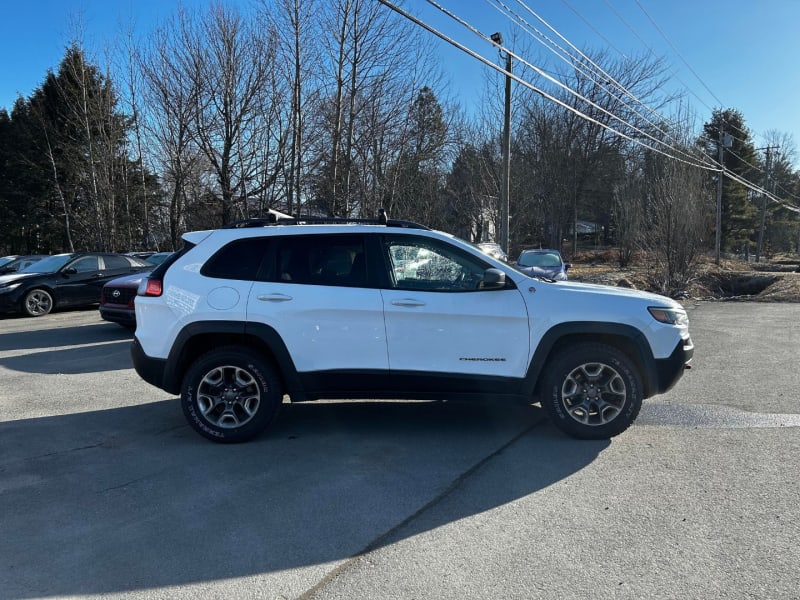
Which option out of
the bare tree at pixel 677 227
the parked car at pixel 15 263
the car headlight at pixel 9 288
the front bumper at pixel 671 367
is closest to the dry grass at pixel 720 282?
the bare tree at pixel 677 227

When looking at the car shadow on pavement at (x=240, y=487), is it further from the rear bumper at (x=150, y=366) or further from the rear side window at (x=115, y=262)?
the rear side window at (x=115, y=262)

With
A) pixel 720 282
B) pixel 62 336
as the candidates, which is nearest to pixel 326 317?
pixel 62 336

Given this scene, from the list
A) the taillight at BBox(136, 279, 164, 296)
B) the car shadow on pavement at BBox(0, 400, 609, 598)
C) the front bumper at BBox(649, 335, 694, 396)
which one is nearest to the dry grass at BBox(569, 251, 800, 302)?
the front bumper at BBox(649, 335, 694, 396)

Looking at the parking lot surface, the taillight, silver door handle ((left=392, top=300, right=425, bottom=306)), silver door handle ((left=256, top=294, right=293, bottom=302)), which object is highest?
the taillight

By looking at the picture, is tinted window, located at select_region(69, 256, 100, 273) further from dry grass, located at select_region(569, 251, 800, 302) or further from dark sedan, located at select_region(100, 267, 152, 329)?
dry grass, located at select_region(569, 251, 800, 302)

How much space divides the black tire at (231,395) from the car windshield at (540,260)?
13.4 m

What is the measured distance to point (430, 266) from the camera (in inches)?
197

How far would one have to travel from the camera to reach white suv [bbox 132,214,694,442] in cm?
478

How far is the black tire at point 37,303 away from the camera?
13758mm

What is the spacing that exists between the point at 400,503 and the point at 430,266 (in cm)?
209

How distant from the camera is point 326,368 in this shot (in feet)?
16.0

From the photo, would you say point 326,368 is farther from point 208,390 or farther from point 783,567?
point 783,567

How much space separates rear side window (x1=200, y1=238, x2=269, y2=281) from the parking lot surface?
4.95ft

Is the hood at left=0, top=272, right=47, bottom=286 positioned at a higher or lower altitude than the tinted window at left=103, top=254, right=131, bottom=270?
lower
